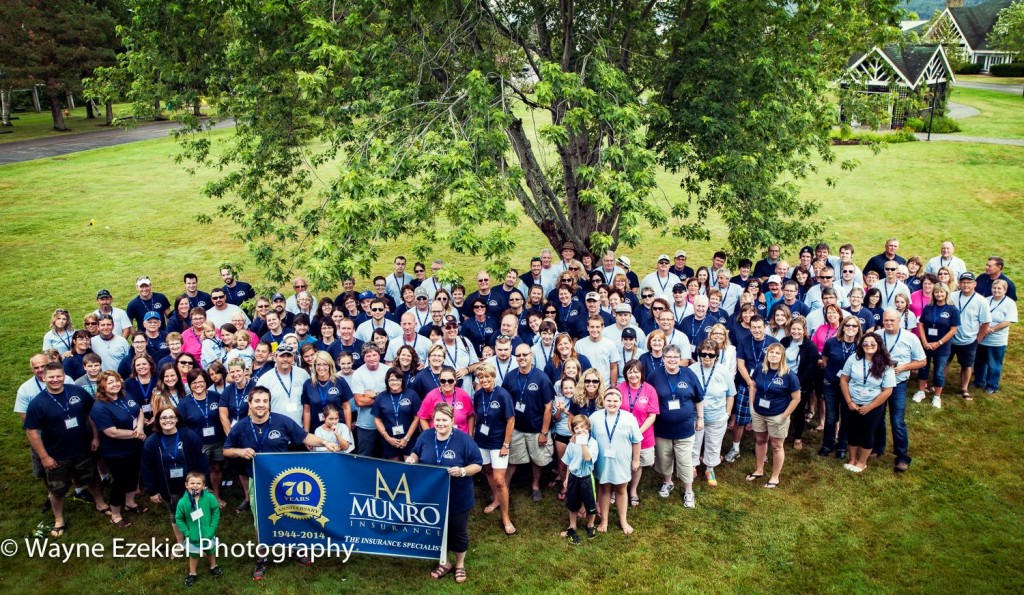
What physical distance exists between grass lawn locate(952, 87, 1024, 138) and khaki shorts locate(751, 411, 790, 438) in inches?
1430

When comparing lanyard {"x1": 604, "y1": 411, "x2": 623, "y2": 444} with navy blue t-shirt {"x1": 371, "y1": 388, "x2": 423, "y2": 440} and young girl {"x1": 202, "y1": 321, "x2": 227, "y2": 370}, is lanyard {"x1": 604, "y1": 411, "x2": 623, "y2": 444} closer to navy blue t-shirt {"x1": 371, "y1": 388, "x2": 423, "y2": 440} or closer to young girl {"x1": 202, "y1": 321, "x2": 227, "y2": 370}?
navy blue t-shirt {"x1": 371, "y1": 388, "x2": 423, "y2": 440}

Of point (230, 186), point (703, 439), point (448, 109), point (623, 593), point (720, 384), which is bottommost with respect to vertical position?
point (623, 593)

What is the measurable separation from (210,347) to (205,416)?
6.25ft

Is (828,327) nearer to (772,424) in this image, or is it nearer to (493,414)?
(772,424)

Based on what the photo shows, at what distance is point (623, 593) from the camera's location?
6.80 meters

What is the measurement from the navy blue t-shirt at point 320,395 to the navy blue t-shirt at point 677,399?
11.9 ft

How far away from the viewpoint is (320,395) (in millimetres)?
8047

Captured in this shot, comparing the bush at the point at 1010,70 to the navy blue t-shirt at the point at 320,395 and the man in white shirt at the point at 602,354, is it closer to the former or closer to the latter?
the man in white shirt at the point at 602,354

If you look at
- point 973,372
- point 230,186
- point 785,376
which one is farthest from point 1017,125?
point 230,186

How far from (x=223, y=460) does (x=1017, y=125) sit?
46.1 metres

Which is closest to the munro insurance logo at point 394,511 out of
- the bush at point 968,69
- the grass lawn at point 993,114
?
the grass lawn at point 993,114

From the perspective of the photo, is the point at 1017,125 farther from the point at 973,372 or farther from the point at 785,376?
the point at 785,376

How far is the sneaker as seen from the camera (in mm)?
7062

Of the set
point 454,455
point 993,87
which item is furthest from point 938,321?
point 993,87
